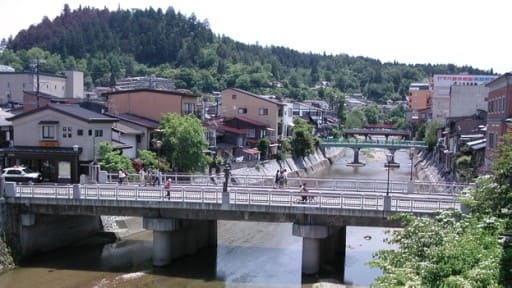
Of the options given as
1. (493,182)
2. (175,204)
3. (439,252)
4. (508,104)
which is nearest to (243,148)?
(508,104)

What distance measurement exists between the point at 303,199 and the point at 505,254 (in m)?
16.1

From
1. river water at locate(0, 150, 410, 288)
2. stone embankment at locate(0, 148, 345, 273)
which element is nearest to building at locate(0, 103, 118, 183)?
stone embankment at locate(0, 148, 345, 273)

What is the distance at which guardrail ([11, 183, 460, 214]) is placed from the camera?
29.8 m

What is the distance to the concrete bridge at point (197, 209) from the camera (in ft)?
98.1

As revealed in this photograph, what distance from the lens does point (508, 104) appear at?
42594 millimetres

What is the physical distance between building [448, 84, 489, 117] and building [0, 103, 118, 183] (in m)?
68.2

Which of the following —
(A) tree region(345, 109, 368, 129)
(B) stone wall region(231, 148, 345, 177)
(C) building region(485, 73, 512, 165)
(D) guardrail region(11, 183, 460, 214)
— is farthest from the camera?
(A) tree region(345, 109, 368, 129)

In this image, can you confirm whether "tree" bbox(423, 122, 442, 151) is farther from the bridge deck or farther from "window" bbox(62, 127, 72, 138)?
"window" bbox(62, 127, 72, 138)

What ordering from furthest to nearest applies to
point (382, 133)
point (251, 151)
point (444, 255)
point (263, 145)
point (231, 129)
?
point (382, 133)
point (263, 145)
point (231, 129)
point (251, 151)
point (444, 255)

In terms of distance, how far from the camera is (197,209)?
31188 mm

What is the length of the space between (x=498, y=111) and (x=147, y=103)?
122 ft

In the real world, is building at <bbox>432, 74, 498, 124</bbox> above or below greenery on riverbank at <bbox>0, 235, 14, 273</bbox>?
above

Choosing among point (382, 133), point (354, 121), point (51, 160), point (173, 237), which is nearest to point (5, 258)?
point (173, 237)

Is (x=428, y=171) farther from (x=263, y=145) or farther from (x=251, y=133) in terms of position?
(x=251, y=133)
